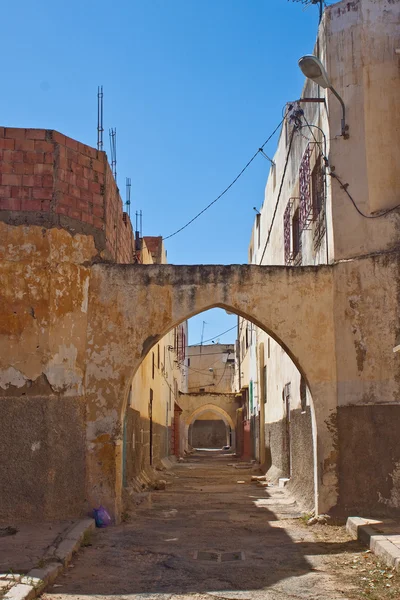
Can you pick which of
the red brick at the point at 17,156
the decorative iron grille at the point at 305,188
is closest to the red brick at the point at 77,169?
the red brick at the point at 17,156

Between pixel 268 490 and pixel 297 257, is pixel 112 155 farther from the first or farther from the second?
pixel 268 490

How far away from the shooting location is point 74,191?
9898mm

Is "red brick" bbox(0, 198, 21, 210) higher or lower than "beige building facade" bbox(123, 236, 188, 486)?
higher

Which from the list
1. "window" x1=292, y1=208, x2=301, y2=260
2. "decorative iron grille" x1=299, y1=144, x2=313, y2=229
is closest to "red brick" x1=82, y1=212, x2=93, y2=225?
"decorative iron grille" x1=299, y1=144, x2=313, y2=229

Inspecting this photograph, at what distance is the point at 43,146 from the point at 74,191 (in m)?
0.74

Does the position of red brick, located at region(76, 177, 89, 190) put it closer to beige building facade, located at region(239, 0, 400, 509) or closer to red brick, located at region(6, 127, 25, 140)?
red brick, located at region(6, 127, 25, 140)

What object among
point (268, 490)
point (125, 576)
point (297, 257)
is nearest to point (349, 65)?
point (297, 257)

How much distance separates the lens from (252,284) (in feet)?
32.9

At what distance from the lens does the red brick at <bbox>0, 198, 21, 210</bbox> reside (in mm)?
9500

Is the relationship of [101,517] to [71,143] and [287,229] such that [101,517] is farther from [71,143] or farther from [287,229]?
[287,229]

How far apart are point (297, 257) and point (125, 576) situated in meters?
8.56

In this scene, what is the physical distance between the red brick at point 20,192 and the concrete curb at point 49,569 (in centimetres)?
438

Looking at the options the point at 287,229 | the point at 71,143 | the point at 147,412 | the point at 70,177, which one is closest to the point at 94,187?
the point at 70,177

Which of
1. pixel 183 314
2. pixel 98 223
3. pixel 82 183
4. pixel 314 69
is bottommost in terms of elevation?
pixel 183 314
